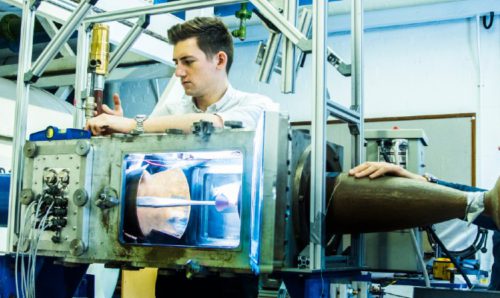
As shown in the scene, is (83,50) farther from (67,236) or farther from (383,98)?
(383,98)

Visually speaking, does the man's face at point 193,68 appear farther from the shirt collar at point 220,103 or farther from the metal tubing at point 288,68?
the metal tubing at point 288,68

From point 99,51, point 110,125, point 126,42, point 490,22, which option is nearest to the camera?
point 110,125

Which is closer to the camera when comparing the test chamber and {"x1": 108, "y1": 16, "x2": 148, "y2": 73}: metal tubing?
the test chamber

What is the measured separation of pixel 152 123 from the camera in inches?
75.3

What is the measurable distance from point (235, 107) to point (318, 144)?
0.43 m

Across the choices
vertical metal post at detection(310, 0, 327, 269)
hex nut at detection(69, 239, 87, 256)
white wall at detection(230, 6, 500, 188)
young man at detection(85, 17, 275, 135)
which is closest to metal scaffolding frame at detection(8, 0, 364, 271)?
vertical metal post at detection(310, 0, 327, 269)

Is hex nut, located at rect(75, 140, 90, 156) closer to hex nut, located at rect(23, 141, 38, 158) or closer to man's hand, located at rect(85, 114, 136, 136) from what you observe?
man's hand, located at rect(85, 114, 136, 136)

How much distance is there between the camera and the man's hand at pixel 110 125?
193 centimetres

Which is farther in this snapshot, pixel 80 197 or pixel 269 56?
pixel 269 56

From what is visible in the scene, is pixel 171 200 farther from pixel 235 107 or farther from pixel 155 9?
pixel 155 9

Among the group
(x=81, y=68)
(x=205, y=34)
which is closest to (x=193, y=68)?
(x=205, y=34)

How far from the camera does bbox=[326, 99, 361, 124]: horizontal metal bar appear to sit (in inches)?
73.0

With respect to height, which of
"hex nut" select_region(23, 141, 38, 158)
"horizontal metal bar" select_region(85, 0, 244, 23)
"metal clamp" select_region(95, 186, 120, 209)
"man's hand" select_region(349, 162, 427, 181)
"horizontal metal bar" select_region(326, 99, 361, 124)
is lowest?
"metal clamp" select_region(95, 186, 120, 209)

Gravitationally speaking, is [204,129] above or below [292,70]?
below
